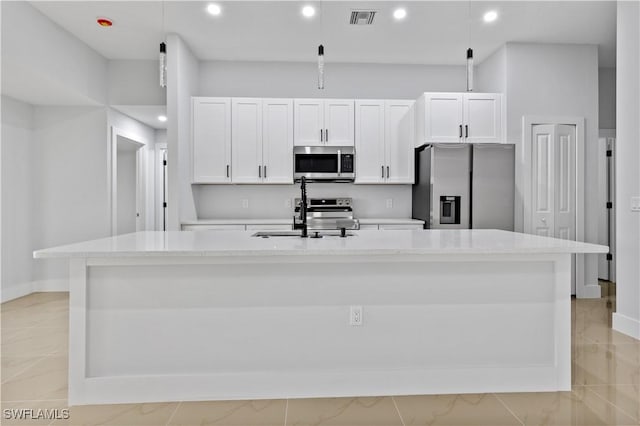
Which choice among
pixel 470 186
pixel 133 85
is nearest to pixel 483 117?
pixel 470 186

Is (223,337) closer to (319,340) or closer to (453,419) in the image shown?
(319,340)

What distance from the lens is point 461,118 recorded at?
454 centimetres

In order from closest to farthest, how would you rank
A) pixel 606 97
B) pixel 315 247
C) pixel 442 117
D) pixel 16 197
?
pixel 315 247 → pixel 442 117 → pixel 16 197 → pixel 606 97

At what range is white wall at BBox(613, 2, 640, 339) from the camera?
3.30 m

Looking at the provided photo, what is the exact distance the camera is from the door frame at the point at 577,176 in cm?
446

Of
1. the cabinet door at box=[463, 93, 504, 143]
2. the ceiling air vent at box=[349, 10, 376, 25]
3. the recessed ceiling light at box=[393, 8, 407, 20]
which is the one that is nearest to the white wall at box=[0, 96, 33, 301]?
the ceiling air vent at box=[349, 10, 376, 25]

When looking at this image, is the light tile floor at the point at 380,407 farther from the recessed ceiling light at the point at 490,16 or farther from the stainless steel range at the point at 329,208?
the recessed ceiling light at the point at 490,16

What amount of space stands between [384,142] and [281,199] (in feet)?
4.79

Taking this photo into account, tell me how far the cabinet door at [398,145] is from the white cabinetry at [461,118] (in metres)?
0.25

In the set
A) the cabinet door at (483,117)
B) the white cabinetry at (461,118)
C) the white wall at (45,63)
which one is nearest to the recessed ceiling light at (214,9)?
the white wall at (45,63)

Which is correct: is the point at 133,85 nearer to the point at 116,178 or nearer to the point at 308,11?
the point at 116,178

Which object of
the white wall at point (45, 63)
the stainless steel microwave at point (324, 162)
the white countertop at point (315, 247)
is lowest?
the white countertop at point (315, 247)

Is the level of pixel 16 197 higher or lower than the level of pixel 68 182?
lower

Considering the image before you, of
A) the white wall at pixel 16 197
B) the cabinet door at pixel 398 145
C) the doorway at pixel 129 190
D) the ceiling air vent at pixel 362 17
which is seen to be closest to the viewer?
the ceiling air vent at pixel 362 17
